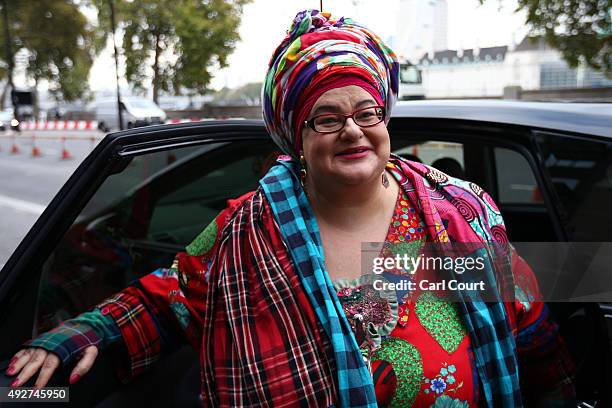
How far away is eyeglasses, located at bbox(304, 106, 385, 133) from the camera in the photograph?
129cm

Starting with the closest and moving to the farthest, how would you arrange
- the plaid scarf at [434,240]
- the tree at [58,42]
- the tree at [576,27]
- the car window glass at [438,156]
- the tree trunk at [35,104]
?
the plaid scarf at [434,240] < the tree at [58,42] < the tree trunk at [35,104] < the car window glass at [438,156] < the tree at [576,27]

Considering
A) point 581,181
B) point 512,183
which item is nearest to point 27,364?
point 581,181

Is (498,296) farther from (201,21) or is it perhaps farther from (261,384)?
(201,21)

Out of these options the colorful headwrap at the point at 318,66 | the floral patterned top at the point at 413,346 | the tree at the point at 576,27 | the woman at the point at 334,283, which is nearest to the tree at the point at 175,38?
the colorful headwrap at the point at 318,66

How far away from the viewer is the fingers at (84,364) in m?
1.43

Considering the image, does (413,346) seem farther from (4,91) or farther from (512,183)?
(512,183)

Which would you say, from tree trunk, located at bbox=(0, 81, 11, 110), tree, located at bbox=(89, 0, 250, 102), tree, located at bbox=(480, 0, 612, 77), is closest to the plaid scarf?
tree trunk, located at bbox=(0, 81, 11, 110)

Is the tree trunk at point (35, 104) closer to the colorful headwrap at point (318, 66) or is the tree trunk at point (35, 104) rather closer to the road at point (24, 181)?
the road at point (24, 181)

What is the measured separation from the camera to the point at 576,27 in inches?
394

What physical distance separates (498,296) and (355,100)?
1.95 feet

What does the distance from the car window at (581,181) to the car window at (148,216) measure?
1.05 meters

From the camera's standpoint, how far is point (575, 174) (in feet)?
6.58

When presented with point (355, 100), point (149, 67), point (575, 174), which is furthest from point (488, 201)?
point (149, 67)

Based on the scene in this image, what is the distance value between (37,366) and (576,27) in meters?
10.9
